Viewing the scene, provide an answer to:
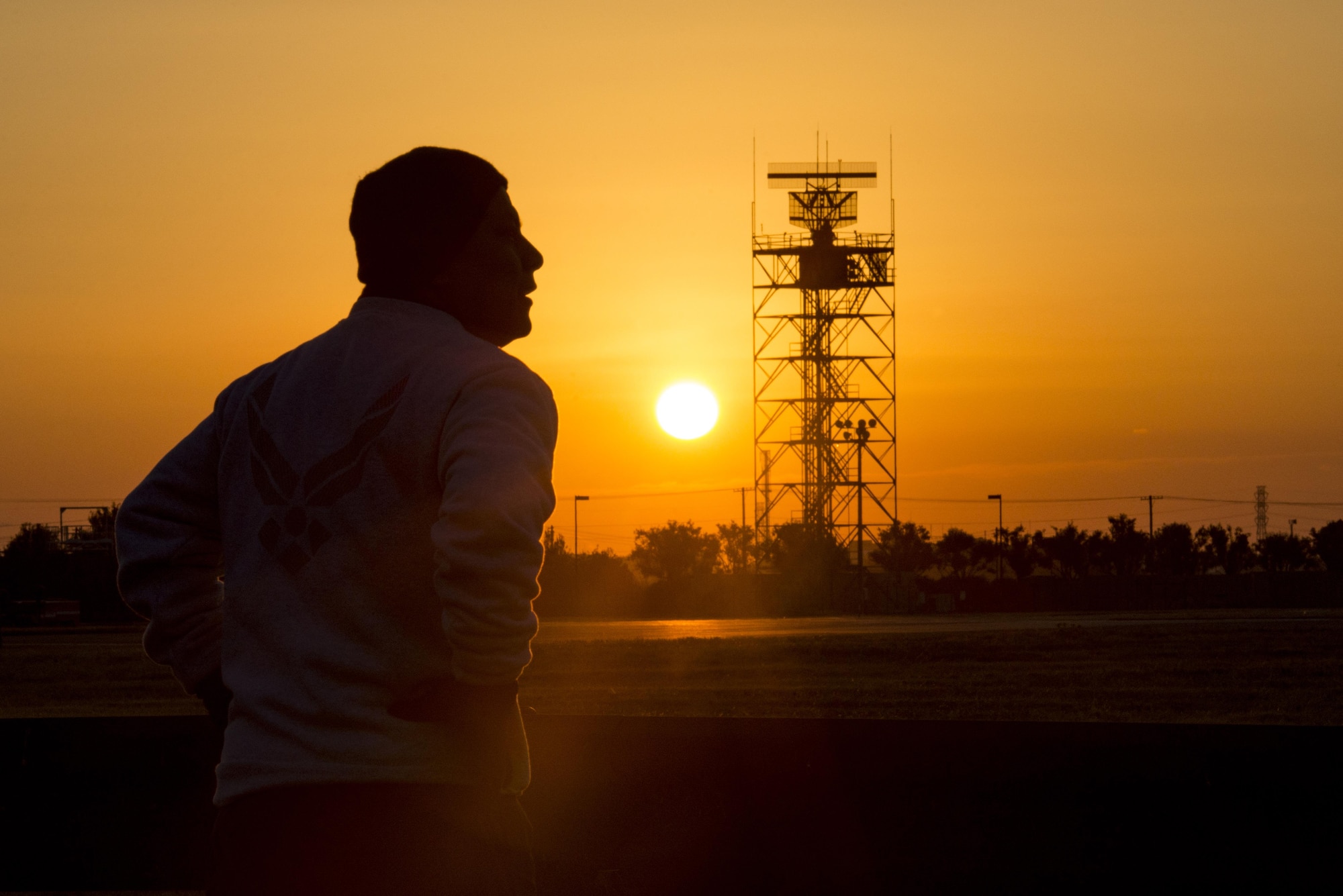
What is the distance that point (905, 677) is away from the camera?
20.0 metres

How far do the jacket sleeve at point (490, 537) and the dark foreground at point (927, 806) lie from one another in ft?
4.64

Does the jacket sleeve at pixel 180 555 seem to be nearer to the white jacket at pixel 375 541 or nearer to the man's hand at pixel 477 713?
the white jacket at pixel 375 541

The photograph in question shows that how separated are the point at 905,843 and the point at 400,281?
1.66 meters

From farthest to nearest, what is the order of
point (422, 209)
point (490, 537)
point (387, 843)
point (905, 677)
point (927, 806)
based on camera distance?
1. point (905, 677)
2. point (927, 806)
3. point (422, 209)
4. point (387, 843)
5. point (490, 537)

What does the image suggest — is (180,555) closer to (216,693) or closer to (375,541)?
(216,693)

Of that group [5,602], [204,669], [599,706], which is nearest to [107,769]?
[204,669]

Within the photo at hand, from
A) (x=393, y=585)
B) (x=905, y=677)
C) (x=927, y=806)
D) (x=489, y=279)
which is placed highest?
(x=489, y=279)

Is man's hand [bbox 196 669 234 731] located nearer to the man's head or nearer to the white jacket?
the white jacket

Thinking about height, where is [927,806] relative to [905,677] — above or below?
above

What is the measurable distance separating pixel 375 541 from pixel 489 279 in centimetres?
42

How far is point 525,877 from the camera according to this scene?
5.74 feet

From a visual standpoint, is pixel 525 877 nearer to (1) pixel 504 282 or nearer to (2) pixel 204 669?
(2) pixel 204 669

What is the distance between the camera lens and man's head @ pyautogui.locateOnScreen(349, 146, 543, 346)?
6.25 ft

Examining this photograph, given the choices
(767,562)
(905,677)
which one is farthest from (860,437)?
(905,677)
